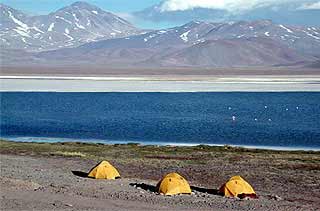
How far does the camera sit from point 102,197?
1365 centimetres

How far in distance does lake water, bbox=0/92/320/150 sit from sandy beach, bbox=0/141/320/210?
4.61 metres

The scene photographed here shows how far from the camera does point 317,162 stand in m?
19.6

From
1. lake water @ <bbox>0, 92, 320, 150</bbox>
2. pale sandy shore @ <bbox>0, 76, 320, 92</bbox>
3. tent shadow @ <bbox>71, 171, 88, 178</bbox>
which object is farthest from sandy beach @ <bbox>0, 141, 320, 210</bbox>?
pale sandy shore @ <bbox>0, 76, 320, 92</bbox>

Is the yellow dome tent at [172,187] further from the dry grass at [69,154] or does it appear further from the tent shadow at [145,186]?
the dry grass at [69,154]

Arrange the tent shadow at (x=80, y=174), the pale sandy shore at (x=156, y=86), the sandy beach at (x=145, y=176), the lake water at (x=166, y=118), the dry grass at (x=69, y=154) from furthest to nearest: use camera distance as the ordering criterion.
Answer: the pale sandy shore at (x=156, y=86)
the lake water at (x=166, y=118)
the dry grass at (x=69, y=154)
the tent shadow at (x=80, y=174)
the sandy beach at (x=145, y=176)

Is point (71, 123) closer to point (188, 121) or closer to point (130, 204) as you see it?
point (188, 121)

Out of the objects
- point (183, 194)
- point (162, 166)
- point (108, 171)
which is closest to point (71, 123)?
point (162, 166)

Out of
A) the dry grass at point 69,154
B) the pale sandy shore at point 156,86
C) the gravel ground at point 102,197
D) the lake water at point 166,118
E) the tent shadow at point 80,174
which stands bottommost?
the gravel ground at point 102,197

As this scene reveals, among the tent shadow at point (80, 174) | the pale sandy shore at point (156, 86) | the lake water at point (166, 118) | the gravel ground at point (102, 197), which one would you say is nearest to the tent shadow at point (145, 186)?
the gravel ground at point (102, 197)

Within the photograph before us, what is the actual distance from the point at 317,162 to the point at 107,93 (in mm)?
39884

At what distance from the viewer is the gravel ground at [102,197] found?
41.7 ft

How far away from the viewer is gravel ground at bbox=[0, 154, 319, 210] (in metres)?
12.7

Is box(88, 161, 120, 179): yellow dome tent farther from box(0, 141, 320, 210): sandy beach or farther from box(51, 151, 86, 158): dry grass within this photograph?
box(51, 151, 86, 158): dry grass

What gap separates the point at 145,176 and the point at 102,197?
3741mm
